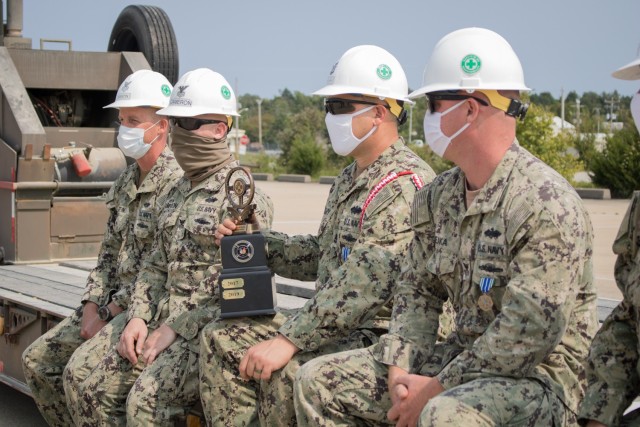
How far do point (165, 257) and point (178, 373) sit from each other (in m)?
0.78

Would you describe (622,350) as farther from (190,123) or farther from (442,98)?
(190,123)

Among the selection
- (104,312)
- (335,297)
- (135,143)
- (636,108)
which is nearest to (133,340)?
(104,312)

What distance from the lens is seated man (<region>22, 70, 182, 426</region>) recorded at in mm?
5301

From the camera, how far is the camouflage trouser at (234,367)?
3.93 m

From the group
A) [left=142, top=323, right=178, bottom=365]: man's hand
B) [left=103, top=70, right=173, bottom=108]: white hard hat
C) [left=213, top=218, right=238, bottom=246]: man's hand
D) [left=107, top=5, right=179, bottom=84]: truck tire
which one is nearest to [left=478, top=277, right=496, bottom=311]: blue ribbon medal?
[left=213, top=218, right=238, bottom=246]: man's hand

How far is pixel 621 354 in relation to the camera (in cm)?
302

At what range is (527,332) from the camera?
9.82 feet

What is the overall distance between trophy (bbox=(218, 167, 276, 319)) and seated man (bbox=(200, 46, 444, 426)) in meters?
0.07

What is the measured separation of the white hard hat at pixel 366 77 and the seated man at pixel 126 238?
4.82ft

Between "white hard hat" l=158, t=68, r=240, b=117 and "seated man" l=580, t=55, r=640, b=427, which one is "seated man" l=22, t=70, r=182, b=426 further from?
"seated man" l=580, t=55, r=640, b=427

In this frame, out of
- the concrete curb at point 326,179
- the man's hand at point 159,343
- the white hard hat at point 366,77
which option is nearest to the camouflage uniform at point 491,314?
the white hard hat at point 366,77

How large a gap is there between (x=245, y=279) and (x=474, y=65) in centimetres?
137

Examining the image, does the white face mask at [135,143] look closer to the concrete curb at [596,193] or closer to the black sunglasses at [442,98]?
the black sunglasses at [442,98]

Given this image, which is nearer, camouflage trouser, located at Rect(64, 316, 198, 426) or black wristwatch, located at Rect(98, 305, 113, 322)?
camouflage trouser, located at Rect(64, 316, 198, 426)
